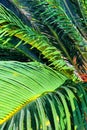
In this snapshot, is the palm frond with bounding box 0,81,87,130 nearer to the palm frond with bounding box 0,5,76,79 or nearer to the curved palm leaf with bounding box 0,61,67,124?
the curved palm leaf with bounding box 0,61,67,124

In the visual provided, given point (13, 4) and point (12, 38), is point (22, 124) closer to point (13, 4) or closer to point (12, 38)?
point (12, 38)

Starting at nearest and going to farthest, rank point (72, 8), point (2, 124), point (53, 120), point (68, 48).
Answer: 1. point (2, 124)
2. point (53, 120)
3. point (68, 48)
4. point (72, 8)

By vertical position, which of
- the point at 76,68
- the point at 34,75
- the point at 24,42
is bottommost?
the point at 34,75

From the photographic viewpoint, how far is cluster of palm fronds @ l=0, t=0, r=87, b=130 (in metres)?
2.48

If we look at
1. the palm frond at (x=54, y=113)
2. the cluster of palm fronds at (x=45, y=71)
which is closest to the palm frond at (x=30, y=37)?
the cluster of palm fronds at (x=45, y=71)

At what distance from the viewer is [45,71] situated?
298 cm

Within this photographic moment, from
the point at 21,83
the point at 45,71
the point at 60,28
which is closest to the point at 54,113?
the point at 21,83

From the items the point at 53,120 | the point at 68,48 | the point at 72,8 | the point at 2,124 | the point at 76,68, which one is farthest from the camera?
the point at 72,8

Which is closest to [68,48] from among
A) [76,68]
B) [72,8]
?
[76,68]

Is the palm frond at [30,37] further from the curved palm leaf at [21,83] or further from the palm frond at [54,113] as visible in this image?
the palm frond at [54,113]

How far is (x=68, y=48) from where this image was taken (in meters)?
3.67

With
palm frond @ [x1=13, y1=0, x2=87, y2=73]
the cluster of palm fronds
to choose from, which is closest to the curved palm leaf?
the cluster of palm fronds

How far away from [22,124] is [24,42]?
4.05ft

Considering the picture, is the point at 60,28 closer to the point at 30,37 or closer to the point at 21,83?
the point at 30,37
